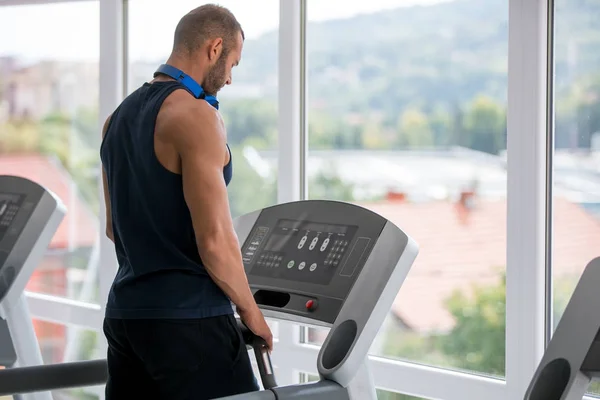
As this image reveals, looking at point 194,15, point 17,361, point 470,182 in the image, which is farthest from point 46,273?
point 194,15

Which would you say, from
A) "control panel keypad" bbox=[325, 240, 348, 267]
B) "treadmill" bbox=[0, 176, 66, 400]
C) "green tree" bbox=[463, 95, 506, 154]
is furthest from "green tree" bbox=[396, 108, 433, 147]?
"treadmill" bbox=[0, 176, 66, 400]

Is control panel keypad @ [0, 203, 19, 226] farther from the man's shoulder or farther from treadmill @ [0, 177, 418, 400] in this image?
the man's shoulder

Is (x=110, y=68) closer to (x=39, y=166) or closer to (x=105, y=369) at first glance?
(x=39, y=166)

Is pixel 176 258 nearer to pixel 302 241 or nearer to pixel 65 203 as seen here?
pixel 302 241

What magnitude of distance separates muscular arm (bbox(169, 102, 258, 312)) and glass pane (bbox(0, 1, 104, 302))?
2194 millimetres

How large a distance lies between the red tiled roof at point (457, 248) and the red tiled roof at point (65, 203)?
1.52 meters

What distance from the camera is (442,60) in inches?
109

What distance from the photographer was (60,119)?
12.9ft

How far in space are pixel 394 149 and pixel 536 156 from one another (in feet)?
1.92

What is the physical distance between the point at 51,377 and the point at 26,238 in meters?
0.75

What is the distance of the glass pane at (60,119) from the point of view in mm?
3852

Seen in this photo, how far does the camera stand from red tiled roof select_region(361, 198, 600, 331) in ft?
8.07

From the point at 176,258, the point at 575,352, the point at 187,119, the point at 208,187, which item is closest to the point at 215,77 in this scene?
the point at 187,119

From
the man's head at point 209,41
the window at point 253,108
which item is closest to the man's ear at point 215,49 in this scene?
the man's head at point 209,41
